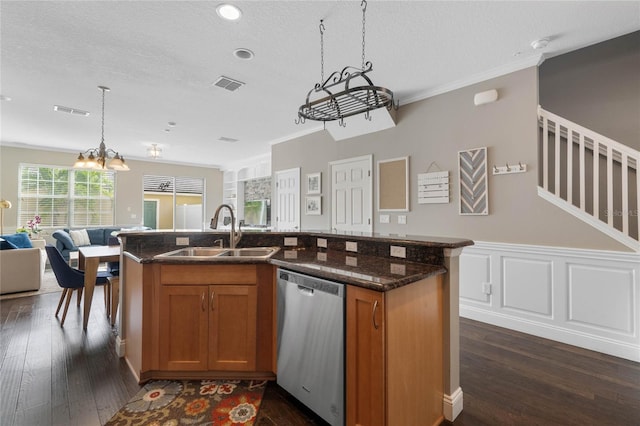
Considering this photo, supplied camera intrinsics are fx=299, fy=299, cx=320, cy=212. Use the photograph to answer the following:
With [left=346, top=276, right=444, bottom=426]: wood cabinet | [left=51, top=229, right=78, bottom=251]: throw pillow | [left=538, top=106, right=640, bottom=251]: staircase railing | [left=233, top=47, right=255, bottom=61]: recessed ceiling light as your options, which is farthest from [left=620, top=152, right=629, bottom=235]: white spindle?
[left=51, top=229, right=78, bottom=251]: throw pillow

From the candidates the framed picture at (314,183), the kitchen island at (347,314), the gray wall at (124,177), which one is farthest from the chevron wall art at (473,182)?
the gray wall at (124,177)

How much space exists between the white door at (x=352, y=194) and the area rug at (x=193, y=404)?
2859 millimetres

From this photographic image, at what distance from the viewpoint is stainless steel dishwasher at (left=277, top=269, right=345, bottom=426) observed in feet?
5.20

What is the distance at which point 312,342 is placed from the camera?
1739 millimetres

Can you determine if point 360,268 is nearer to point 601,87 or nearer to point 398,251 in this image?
point 398,251

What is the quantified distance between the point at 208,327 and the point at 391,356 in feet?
4.37

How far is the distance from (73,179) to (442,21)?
8622 mm

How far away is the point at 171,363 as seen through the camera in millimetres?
2135

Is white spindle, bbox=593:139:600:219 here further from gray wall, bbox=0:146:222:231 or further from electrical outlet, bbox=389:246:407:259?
gray wall, bbox=0:146:222:231

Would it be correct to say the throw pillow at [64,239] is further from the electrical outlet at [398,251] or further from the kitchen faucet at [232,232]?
the electrical outlet at [398,251]

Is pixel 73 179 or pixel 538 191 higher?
pixel 73 179

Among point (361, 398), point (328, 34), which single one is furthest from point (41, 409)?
point (328, 34)

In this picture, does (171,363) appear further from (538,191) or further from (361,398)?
(538,191)

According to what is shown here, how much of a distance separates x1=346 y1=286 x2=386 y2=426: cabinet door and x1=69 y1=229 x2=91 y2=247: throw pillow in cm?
745
